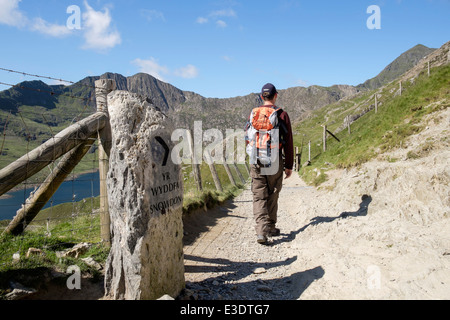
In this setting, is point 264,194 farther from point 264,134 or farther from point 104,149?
point 104,149

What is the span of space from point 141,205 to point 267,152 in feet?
10.5

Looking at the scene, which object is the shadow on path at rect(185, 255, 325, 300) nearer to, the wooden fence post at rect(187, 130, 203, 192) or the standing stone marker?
the standing stone marker

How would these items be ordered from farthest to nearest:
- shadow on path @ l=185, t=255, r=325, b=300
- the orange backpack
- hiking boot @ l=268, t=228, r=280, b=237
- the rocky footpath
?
hiking boot @ l=268, t=228, r=280, b=237
the orange backpack
shadow on path @ l=185, t=255, r=325, b=300
the rocky footpath

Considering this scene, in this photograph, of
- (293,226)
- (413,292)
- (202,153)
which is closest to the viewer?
(413,292)

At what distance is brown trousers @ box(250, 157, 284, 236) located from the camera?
240 inches

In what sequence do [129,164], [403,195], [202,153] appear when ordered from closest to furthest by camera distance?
1. [129,164]
2. [403,195]
3. [202,153]

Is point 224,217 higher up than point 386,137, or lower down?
lower down

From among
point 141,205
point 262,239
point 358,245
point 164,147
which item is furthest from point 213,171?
point 141,205

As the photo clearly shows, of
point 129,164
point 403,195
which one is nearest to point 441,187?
point 403,195

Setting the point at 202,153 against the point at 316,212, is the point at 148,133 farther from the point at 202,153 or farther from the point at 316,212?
the point at 202,153

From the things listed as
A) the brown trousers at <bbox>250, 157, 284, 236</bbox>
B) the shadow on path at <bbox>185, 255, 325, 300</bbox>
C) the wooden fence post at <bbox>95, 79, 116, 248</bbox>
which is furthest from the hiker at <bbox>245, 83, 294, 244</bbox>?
the wooden fence post at <bbox>95, 79, 116, 248</bbox>

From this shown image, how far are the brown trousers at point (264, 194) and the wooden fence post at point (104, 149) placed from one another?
292 cm

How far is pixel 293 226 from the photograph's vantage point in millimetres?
7332

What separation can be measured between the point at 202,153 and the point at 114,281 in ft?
39.1
